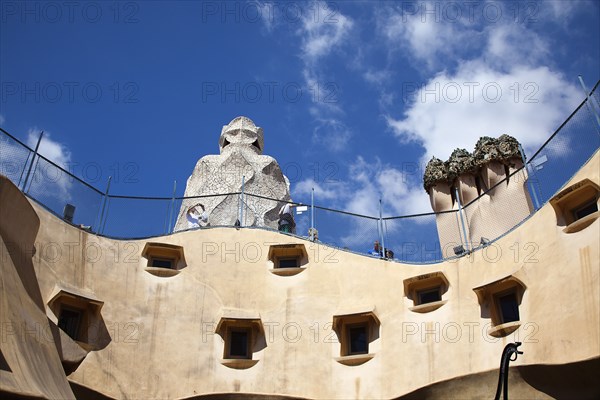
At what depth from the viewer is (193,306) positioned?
19406 millimetres

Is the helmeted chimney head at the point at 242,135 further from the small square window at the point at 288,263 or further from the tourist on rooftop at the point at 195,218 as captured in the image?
the small square window at the point at 288,263

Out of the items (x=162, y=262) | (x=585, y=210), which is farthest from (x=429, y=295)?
(x=162, y=262)

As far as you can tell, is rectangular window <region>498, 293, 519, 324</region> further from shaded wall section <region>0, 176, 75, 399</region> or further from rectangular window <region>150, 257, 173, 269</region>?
shaded wall section <region>0, 176, 75, 399</region>

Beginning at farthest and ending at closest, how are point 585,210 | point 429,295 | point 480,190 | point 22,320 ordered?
point 480,190
point 429,295
point 585,210
point 22,320

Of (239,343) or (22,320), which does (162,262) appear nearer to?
(239,343)

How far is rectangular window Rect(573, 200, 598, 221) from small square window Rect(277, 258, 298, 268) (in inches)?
315

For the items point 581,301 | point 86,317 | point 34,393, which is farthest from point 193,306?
point 581,301

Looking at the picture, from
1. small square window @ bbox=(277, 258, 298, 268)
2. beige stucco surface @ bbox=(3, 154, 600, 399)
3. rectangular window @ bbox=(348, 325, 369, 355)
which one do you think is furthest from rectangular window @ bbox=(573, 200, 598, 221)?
small square window @ bbox=(277, 258, 298, 268)

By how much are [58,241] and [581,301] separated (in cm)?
1293

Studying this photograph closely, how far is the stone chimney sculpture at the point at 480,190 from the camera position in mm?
21953

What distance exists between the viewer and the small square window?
2073cm

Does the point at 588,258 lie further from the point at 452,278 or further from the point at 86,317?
the point at 86,317

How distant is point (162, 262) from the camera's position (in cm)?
2044

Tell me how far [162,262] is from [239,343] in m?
3.40
